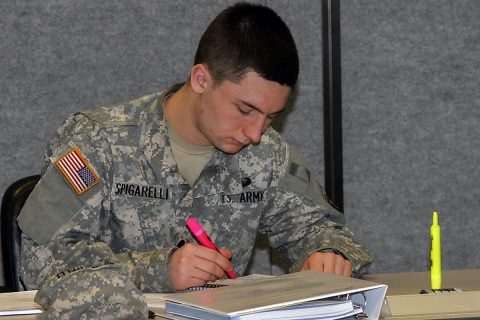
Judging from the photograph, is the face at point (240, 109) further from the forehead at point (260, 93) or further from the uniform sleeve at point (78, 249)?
the uniform sleeve at point (78, 249)

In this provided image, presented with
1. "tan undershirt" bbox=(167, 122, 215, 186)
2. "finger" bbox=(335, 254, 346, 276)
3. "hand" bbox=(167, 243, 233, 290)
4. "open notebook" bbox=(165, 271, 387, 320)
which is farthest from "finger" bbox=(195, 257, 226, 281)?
"tan undershirt" bbox=(167, 122, 215, 186)

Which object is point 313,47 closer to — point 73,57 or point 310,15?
point 310,15

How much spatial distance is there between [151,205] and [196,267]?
288 mm

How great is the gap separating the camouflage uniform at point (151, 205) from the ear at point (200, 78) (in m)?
0.11

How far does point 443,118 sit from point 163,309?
1.25 metres

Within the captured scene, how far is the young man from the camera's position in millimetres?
1393

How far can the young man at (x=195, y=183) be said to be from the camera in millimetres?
1393

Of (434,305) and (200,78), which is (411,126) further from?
(434,305)

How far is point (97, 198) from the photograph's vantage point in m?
1.49

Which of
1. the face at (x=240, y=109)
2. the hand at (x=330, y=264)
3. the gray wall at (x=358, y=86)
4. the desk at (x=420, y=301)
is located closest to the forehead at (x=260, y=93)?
the face at (x=240, y=109)

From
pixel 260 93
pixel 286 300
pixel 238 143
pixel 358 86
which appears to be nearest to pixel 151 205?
pixel 238 143

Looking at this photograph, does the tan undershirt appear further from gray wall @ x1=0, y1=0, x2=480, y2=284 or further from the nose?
gray wall @ x1=0, y1=0, x2=480, y2=284

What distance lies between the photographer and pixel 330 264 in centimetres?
145

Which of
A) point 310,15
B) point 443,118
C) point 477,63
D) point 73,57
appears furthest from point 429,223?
point 73,57
